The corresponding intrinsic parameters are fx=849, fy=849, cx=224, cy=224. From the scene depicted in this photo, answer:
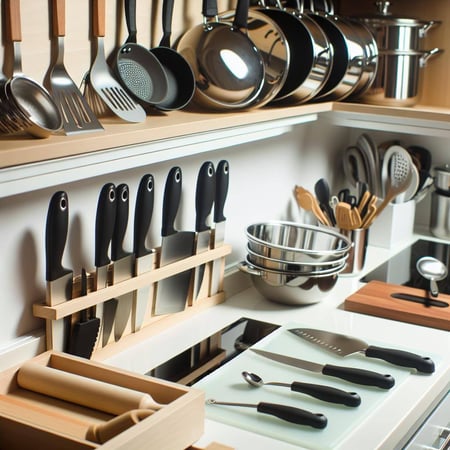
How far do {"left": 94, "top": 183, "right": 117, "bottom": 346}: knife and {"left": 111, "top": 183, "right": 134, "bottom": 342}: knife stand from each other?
0.01 m

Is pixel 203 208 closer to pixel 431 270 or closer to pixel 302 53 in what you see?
pixel 302 53

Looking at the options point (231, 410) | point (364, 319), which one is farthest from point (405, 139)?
point (231, 410)

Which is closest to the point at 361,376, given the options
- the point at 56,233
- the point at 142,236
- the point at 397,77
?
the point at 142,236

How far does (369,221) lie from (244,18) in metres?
0.67

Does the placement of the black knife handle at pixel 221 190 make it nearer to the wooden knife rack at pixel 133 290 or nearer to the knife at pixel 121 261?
the wooden knife rack at pixel 133 290

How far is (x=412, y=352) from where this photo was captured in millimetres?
1622

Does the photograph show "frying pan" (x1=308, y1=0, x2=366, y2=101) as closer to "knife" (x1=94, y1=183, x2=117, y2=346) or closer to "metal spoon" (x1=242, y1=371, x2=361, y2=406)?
"knife" (x1=94, y1=183, x2=117, y2=346)

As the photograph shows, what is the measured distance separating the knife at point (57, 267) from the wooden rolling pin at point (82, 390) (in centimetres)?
10

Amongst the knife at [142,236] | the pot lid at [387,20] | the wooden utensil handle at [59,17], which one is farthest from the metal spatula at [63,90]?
the pot lid at [387,20]

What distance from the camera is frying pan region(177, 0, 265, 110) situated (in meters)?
1.66

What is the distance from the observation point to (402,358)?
1.56 metres

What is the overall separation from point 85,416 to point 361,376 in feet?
1.61

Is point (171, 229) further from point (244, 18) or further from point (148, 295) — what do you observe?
point (244, 18)

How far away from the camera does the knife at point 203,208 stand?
174 centimetres
